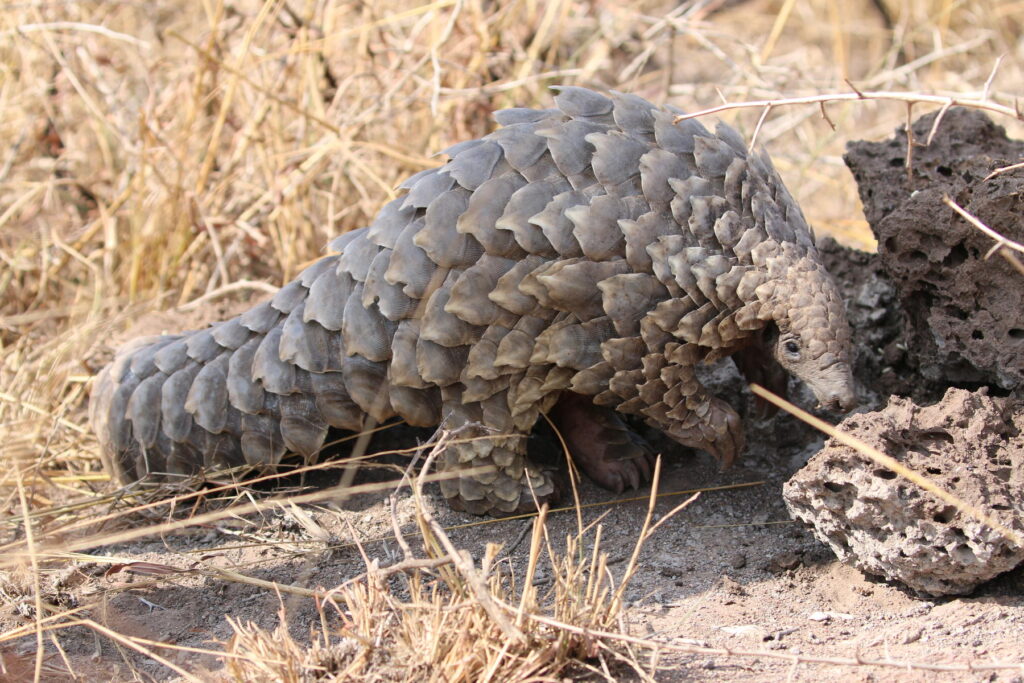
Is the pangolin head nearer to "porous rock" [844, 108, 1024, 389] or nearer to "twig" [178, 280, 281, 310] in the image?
"porous rock" [844, 108, 1024, 389]

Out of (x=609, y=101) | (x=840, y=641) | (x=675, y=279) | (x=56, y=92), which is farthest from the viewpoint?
(x=56, y=92)

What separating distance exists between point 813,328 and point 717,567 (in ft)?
2.73

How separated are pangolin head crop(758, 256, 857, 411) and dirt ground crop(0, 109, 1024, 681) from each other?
368 millimetres

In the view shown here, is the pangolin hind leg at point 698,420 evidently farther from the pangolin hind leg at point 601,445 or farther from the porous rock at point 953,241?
the porous rock at point 953,241

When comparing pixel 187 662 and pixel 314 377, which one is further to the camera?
pixel 314 377

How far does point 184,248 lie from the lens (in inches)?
211

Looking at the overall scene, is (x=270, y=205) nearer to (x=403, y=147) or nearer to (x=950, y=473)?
(x=403, y=147)

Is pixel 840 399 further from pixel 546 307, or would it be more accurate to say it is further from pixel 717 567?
pixel 546 307

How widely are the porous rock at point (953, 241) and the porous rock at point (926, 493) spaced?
0.77 feet

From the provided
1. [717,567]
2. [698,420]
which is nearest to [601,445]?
[698,420]

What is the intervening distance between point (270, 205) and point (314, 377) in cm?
204

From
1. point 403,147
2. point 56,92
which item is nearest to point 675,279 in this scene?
point 403,147

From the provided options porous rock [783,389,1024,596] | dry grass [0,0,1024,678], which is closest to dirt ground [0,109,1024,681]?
porous rock [783,389,1024,596]

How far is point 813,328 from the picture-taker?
3.23m
